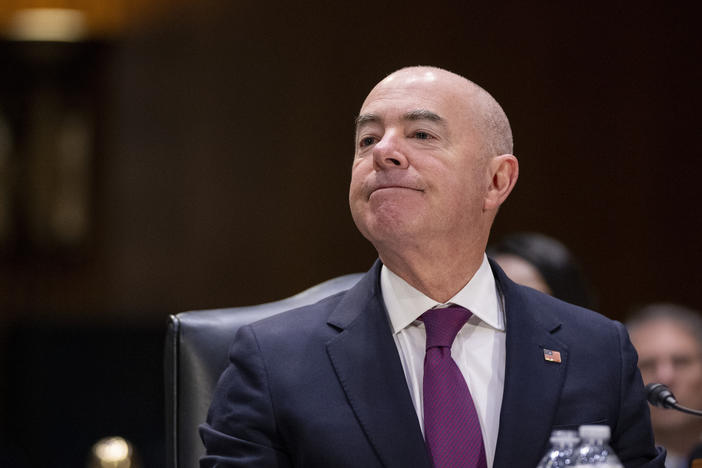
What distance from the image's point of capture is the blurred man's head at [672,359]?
3443 mm

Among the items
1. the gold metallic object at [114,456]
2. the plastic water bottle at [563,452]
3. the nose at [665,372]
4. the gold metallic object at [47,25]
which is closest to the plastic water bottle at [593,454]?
the plastic water bottle at [563,452]

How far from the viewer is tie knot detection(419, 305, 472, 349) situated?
1.98 metres

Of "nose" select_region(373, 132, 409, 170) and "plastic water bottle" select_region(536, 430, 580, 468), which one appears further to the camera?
"nose" select_region(373, 132, 409, 170)

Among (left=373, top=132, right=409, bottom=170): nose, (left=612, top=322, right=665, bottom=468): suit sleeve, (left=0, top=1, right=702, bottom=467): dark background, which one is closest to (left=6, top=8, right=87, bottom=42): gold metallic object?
(left=0, top=1, right=702, bottom=467): dark background

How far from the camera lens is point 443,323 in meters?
2.00

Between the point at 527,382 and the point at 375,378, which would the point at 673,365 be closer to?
the point at 527,382

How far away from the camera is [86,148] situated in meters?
5.75

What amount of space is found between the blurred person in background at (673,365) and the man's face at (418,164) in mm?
1641

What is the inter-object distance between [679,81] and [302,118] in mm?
2010

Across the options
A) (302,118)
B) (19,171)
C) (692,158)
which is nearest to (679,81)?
(692,158)

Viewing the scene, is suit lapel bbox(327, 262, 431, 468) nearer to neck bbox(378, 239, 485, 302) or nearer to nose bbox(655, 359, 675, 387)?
neck bbox(378, 239, 485, 302)

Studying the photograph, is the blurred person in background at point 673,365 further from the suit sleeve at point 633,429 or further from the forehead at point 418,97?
the forehead at point 418,97

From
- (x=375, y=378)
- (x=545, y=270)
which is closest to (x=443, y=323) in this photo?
(x=375, y=378)

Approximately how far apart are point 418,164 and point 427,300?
0.26 meters
